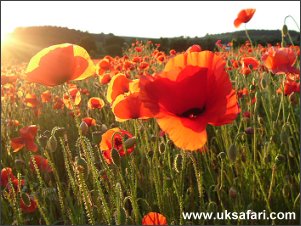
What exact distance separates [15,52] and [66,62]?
A: 1336 centimetres

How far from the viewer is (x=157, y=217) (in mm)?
1260

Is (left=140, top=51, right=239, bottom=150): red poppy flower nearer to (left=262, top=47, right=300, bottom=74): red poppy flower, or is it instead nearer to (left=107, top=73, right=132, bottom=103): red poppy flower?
(left=107, top=73, right=132, bottom=103): red poppy flower

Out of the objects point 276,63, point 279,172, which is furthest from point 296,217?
point 276,63

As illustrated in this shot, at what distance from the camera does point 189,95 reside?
37.1 inches

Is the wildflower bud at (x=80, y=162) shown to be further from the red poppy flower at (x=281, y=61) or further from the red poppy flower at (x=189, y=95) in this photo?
the red poppy flower at (x=281, y=61)

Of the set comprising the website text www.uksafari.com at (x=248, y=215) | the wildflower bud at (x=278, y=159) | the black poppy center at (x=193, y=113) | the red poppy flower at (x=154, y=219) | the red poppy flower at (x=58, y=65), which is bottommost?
the website text www.uksafari.com at (x=248, y=215)

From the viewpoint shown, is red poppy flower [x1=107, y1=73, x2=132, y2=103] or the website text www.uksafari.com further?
the website text www.uksafari.com

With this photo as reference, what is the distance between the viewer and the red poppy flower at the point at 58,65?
4.27 feet

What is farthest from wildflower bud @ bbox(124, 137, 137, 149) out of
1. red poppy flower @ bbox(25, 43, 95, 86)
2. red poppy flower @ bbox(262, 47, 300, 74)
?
red poppy flower @ bbox(262, 47, 300, 74)

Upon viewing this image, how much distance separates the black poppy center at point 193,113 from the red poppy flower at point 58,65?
471 mm

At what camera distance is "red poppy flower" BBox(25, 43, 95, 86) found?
4.27 feet

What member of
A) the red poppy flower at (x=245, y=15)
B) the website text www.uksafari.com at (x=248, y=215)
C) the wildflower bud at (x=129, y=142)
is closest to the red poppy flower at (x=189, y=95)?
the wildflower bud at (x=129, y=142)

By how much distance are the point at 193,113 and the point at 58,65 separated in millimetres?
513

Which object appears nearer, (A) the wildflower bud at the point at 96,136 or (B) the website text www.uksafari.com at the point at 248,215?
(A) the wildflower bud at the point at 96,136
